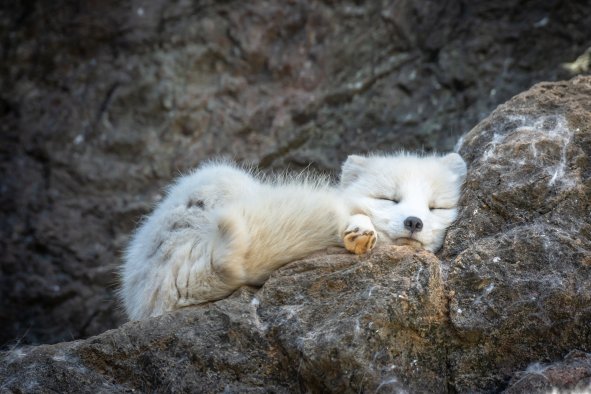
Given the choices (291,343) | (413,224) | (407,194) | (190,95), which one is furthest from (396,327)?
(190,95)

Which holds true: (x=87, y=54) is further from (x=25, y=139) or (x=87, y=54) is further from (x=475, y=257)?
(x=475, y=257)

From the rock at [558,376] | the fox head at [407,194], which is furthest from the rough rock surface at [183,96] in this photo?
the rock at [558,376]

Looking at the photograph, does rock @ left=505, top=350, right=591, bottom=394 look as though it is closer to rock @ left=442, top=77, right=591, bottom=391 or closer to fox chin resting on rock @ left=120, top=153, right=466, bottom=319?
rock @ left=442, top=77, right=591, bottom=391

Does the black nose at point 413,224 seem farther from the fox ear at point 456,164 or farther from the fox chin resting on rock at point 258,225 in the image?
the fox ear at point 456,164

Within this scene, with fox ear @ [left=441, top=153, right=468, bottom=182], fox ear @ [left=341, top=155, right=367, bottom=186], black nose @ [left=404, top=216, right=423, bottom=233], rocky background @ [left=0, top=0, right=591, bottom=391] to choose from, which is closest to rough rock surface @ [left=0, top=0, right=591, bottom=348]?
rocky background @ [left=0, top=0, right=591, bottom=391]

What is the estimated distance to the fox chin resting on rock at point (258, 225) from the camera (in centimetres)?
352

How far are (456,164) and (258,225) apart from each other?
1158 mm

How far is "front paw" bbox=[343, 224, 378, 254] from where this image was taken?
349 centimetres

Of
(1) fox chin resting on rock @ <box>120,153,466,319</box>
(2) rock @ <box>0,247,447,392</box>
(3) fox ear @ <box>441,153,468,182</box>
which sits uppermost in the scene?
(3) fox ear @ <box>441,153,468,182</box>

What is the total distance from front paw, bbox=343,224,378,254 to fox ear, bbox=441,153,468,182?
769 millimetres

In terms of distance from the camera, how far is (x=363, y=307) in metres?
3.21

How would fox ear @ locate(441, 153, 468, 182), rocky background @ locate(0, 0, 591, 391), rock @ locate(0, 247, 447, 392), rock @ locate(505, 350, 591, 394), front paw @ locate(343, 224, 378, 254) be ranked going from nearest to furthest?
rock @ locate(505, 350, 591, 394)
rock @ locate(0, 247, 447, 392)
front paw @ locate(343, 224, 378, 254)
fox ear @ locate(441, 153, 468, 182)
rocky background @ locate(0, 0, 591, 391)

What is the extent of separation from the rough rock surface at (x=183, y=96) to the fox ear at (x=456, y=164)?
1568mm

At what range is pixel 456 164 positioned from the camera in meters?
4.15
